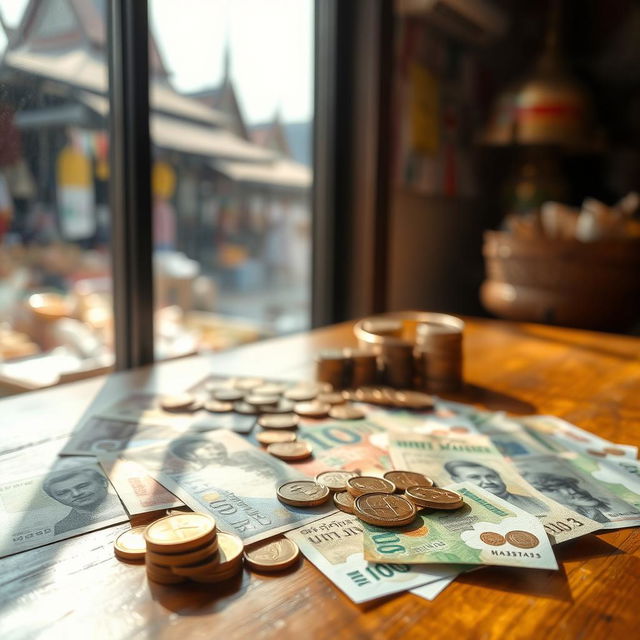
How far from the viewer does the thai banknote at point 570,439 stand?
103 cm

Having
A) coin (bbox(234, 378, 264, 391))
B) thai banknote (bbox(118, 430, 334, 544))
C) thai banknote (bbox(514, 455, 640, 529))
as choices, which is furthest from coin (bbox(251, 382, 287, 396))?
thai banknote (bbox(514, 455, 640, 529))

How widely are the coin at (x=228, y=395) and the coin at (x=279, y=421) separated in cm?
11

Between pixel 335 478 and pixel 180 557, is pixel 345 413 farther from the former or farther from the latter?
pixel 180 557

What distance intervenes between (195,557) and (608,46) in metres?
3.42

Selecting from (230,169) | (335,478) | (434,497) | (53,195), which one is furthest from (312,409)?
(230,169)

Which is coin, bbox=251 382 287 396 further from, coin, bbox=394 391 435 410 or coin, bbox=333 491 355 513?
coin, bbox=333 491 355 513

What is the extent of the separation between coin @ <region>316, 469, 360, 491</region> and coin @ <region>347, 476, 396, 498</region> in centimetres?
2

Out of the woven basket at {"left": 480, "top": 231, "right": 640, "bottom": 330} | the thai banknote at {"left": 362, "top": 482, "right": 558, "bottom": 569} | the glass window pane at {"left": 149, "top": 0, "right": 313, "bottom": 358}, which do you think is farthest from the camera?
the woven basket at {"left": 480, "top": 231, "right": 640, "bottom": 330}

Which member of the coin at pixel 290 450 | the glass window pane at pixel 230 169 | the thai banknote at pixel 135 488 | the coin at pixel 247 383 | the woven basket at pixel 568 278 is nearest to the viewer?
the thai banknote at pixel 135 488

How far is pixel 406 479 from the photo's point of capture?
866 mm

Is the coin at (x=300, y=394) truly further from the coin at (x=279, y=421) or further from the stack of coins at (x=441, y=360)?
the stack of coins at (x=441, y=360)

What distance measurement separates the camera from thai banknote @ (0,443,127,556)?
72 centimetres

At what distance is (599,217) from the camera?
2.24 m

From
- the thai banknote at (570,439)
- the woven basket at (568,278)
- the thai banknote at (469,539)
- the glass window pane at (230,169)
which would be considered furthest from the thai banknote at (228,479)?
the woven basket at (568,278)
